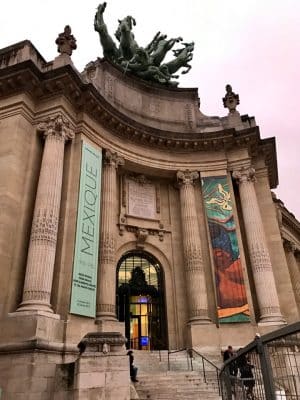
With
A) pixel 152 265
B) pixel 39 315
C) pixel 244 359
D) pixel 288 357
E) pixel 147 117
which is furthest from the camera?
pixel 147 117

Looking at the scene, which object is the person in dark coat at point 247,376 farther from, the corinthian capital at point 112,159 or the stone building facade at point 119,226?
the corinthian capital at point 112,159

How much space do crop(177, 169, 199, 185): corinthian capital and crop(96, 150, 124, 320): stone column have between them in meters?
3.77

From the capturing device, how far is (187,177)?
68.7 ft

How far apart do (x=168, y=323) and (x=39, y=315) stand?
815 cm

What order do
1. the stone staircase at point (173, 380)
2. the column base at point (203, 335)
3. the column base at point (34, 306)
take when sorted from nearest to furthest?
the stone staircase at point (173, 380), the column base at point (34, 306), the column base at point (203, 335)

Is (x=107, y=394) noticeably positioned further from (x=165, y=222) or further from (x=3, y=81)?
(x=3, y=81)

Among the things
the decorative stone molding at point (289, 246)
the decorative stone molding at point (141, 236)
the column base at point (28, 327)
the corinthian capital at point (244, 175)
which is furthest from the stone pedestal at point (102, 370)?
the decorative stone molding at point (289, 246)

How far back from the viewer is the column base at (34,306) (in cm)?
1196

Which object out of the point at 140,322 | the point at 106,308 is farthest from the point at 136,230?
the point at 106,308

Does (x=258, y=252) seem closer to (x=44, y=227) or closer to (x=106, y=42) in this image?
(x=44, y=227)

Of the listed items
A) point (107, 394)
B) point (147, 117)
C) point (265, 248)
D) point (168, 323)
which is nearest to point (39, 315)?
point (107, 394)

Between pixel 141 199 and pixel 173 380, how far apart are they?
36.4 ft

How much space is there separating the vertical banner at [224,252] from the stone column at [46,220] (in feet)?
28.4

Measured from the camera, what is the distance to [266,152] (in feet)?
75.3
